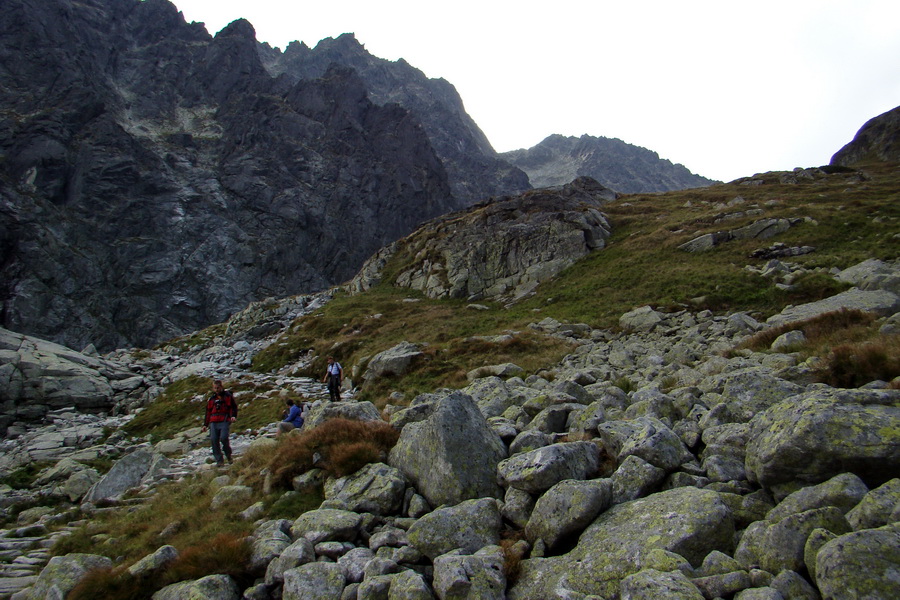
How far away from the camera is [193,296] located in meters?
115

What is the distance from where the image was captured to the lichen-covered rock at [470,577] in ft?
17.3

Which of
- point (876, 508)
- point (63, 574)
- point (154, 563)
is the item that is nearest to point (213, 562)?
point (154, 563)

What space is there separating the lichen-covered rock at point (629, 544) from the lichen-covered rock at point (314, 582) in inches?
97.6

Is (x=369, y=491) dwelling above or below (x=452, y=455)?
below

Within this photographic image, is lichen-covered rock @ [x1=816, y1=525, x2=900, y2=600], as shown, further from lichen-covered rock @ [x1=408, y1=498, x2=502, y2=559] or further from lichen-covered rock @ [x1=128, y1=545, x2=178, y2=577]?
lichen-covered rock @ [x1=128, y1=545, x2=178, y2=577]

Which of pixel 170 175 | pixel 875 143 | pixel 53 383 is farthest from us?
pixel 170 175

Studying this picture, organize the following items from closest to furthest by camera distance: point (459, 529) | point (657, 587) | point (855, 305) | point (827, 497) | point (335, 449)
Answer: point (657, 587), point (827, 497), point (459, 529), point (335, 449), point (855, 305)

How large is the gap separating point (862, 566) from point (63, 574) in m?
11.5

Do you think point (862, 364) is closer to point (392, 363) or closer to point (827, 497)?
point (827, 497)

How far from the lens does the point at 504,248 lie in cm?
5478

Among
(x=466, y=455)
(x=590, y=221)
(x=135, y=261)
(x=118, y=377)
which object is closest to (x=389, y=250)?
(x=590, y=221)

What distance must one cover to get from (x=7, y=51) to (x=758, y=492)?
19729 cm

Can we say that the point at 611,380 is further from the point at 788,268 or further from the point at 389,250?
the point at 389,250

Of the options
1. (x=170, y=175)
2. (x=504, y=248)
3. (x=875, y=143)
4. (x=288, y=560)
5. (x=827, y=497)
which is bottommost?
(x=288, y=560)
